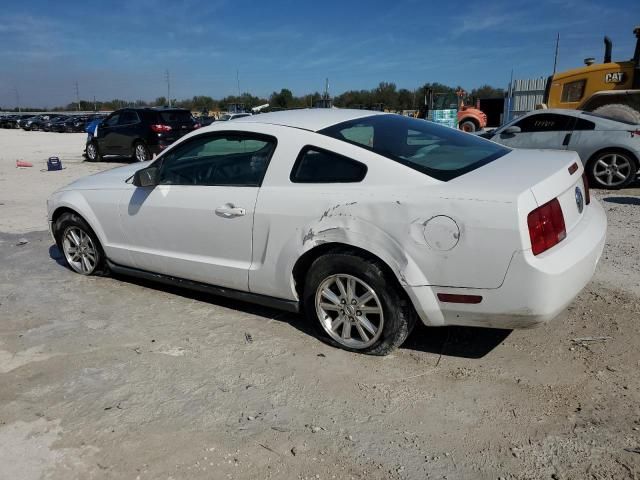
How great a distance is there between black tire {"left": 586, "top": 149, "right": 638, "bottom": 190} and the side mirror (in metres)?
7.58

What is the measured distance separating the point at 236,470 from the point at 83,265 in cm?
355

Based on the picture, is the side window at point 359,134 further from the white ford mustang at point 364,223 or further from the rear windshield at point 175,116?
the rear windshield at point 175,116

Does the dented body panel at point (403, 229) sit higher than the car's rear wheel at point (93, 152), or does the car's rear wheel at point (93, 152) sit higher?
the dented body panel at point (403, 229)

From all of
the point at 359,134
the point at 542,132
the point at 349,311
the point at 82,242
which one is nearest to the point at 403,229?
the point at 349,311

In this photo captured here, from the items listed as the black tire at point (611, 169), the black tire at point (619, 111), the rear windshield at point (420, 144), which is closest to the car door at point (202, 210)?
the rear windshield at point (420, 144)

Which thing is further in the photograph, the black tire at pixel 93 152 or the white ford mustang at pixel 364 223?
the black tire at pixel 93 152

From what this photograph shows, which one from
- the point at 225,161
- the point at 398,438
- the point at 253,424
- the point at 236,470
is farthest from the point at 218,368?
the point at 225,161

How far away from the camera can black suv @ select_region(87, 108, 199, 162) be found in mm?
15242

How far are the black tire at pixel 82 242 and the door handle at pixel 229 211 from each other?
1.81 meters

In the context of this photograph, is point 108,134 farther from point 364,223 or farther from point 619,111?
point 364,223

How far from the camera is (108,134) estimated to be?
1625 cm

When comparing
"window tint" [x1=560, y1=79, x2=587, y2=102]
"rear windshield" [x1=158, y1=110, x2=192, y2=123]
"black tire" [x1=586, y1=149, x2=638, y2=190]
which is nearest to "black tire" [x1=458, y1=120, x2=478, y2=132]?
"window tint" [x1=560, y1=79, x2=587, y2=102]

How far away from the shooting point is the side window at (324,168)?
3383mm

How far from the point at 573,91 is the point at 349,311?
13.8 meters
